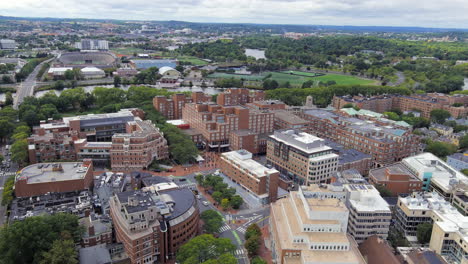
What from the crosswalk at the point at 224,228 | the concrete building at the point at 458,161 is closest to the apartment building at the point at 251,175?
the crosswalk at the point at 224,228

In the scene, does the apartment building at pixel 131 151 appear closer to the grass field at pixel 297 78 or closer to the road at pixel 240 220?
the road at pixel 240 220

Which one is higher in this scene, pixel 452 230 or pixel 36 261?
pixel 452 230

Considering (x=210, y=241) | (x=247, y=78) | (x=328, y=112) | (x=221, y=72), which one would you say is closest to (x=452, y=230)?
(x=210, y=241)

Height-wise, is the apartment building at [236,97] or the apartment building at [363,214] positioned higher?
the apartment building at [236,97]

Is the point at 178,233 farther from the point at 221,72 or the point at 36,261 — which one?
the point at 221,72

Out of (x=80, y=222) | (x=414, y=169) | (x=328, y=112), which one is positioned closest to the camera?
(x=80, y=222)

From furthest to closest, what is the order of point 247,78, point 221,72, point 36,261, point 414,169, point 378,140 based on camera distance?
1. point 221,72
2. point 247,78
3. point 378,140
4. point 414,169
5. point 36,261

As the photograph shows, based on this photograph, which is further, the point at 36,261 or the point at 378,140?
the point at 378,140
